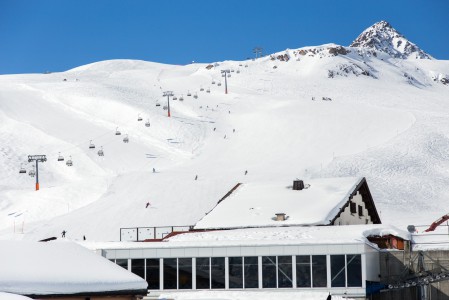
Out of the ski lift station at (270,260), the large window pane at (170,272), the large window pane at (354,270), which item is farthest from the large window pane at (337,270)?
the large window pane at (170,272)

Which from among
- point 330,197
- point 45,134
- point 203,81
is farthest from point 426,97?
point 330,197

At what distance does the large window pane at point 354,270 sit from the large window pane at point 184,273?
656 centimetres

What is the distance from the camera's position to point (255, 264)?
1382 inches

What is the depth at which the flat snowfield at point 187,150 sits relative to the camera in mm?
60853

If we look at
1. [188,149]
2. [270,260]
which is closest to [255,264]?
[270,260]

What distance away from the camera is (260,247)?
114ft

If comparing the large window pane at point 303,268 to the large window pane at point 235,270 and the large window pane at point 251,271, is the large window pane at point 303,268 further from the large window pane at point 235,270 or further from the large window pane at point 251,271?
the large window pane at point 235,270

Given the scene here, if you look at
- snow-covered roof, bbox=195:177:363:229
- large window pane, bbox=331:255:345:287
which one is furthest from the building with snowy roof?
large window pane, bbox=331:255:345:287

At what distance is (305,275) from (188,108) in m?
77.7

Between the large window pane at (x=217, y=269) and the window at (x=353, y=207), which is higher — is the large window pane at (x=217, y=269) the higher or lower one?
the lower one

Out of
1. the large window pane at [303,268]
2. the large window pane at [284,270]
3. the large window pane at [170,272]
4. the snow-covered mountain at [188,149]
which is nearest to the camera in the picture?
the large window pane at [303,268]

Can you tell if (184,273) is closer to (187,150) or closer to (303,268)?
(303,268)

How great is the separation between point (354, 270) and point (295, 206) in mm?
10328

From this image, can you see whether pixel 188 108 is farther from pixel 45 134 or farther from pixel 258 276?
pixel 258 276
